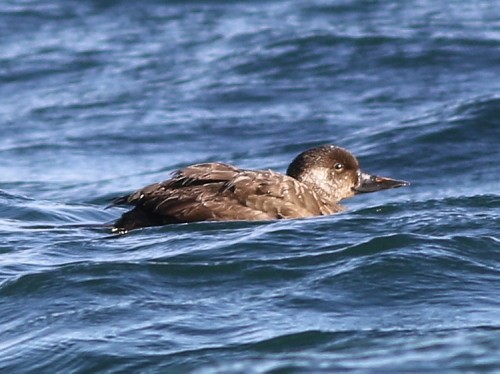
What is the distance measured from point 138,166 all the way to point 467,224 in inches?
208

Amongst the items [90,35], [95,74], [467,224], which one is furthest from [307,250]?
[90,35]

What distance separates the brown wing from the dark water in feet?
0.35

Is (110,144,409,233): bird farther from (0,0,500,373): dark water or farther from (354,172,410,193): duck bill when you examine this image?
(354,172,410,193): duck bill

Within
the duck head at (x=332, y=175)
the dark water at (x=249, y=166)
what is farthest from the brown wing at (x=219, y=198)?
the duck head at (x=332, y=175)

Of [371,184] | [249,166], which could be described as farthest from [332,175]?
[249,166]

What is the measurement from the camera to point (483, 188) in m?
11.5

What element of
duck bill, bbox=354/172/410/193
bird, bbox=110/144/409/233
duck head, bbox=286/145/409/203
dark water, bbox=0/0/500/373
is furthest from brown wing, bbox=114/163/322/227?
duck bill, bbox=354/172/410/193

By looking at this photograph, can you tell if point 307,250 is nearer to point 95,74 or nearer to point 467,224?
point 467,224

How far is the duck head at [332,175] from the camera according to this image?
10.3 metres

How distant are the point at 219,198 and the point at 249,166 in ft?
13.3

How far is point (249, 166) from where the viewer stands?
13.2 meters

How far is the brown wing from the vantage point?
29.8 ft

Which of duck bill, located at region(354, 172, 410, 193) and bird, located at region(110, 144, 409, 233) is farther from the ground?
bird, located at region(110, 144, 409, 233)

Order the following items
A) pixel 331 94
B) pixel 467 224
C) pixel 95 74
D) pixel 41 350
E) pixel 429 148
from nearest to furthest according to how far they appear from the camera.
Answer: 1. pixel 41 350
2. pixel 467 224
3. pixel 429 148
4. pixel 331 94
5. pixel 95 74
